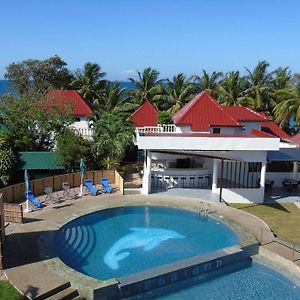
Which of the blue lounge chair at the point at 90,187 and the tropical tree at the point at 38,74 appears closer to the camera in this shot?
the blue lounge chair at the point at 90,187

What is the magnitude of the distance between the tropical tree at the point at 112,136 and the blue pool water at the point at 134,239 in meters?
7.84

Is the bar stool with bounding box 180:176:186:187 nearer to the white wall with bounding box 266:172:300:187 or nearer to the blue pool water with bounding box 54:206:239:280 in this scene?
the blue pool water with bounding box 54:206:239:280

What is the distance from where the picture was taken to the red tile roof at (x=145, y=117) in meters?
39.1

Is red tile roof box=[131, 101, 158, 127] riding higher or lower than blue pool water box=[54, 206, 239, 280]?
higher

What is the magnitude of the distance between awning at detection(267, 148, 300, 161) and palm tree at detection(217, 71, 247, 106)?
17.0m

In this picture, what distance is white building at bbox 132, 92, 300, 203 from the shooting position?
85.3 ft

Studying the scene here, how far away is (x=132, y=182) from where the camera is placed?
3081 centimetres

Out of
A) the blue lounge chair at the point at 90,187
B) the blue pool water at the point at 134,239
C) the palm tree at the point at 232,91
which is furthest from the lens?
the palm tree at the point at 232,91

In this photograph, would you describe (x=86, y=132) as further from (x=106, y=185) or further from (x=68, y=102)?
(x=106, y=185)

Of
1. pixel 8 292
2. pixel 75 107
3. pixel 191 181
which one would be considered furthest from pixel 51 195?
pixel 75 107

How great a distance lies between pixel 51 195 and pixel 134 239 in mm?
8136

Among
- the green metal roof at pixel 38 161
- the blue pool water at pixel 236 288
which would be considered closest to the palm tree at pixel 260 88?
the green metal roof at pixel 38 161

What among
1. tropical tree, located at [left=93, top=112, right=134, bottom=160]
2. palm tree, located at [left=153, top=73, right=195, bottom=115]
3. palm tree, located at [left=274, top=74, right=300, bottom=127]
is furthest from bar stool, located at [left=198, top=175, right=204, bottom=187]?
palm tree, located at [left=153, top=73, right=195, bottom=115]

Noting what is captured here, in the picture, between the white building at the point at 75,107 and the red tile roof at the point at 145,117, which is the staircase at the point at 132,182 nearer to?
the white building at the point at 75,107
